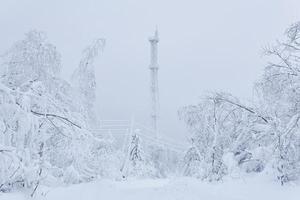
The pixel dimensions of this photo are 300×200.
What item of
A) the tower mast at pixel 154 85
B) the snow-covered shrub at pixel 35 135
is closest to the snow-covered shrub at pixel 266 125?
the snow-covered shrub at pixel 35 135

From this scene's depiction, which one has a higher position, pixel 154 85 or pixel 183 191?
pixel 154 85

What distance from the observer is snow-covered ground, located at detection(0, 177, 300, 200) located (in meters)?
14.0

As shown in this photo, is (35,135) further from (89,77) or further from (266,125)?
(89,77)

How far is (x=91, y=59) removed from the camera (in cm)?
2834

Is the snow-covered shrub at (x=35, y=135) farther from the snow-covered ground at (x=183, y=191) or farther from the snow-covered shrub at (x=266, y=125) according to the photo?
the snow-covered shrub at (x=266, y=125)

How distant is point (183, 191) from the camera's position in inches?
634

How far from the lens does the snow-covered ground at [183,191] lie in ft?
45.9

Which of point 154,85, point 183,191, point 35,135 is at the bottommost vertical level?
point 183,191

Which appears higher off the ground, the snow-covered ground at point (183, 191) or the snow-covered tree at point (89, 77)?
the snow-covered tree at point (89, 77)

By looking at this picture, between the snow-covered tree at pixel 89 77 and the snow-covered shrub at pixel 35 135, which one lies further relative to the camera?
the snow-covered tree at pixel 89 77

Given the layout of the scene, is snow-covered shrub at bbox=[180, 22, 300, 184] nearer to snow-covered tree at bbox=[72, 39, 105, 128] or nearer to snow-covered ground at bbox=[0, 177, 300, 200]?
snow-covered ground at bbox=[0, 177, 300, 200]

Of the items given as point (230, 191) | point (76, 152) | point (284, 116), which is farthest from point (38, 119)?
point (284, 116)

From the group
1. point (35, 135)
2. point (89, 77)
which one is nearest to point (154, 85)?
point (89, 77)

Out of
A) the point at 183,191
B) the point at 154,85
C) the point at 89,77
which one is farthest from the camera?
the point at 154,85
